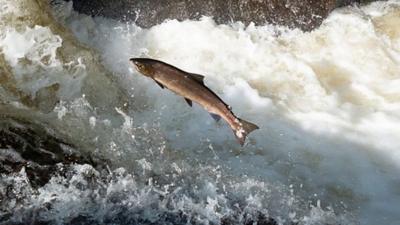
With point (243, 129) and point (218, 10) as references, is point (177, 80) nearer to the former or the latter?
point (243, 129)

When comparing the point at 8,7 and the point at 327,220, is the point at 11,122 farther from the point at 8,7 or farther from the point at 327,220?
the point at 327,220

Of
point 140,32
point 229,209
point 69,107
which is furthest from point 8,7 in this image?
point 229,209

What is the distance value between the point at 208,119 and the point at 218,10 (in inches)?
63.1

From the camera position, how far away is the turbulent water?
163 inches

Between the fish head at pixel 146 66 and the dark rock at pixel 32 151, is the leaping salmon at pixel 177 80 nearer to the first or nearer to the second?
the fish head at pixel 146 66

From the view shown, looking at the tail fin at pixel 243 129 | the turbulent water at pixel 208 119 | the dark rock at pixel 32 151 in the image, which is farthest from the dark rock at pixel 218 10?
the tail fin at pixel 243 129

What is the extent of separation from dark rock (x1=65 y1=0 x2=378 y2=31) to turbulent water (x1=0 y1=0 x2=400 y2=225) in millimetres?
93

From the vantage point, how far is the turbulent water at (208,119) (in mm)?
4133

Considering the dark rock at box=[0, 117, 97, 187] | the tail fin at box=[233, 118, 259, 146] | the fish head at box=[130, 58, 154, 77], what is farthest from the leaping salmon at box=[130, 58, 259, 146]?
the dark rock at box=[0, 117, 97, 187]

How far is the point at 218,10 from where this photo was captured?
664 cm

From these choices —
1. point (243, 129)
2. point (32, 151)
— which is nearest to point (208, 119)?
point (243, 129)

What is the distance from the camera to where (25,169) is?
162 inches

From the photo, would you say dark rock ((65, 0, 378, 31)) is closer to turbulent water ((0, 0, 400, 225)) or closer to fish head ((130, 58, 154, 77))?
turbulent water ((0, 0, 400, 225))

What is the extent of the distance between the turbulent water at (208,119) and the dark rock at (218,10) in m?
0.09
